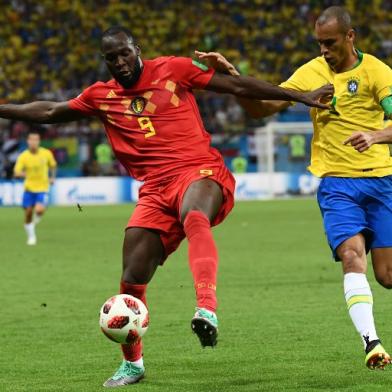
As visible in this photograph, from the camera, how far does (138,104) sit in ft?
23.2

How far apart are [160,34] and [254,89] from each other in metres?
34.9

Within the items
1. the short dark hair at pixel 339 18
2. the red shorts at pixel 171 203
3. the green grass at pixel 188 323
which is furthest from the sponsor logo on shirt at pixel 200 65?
the green grass at pixel 188 323

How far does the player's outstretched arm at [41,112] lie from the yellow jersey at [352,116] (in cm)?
155

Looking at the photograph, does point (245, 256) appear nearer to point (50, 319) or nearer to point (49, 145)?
point (50, 319)

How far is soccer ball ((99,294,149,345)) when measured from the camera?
658cm

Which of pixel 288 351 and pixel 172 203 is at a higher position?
pixel 172 203

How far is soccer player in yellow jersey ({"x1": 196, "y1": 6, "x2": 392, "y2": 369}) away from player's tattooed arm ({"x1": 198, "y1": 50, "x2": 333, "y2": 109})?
143 mm

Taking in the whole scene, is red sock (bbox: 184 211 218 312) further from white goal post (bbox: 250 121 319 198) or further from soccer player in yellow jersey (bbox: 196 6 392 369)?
white goal post (bbox: 250 121 319 198)

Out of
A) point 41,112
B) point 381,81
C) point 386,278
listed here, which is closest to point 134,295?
point 41,112

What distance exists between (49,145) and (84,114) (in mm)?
29471

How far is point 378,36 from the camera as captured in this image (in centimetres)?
4156

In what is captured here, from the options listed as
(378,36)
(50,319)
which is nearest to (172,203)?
(50,319)

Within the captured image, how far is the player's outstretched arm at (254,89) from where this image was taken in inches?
269

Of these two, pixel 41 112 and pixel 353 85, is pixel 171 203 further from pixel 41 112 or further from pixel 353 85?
pixel 353 85
